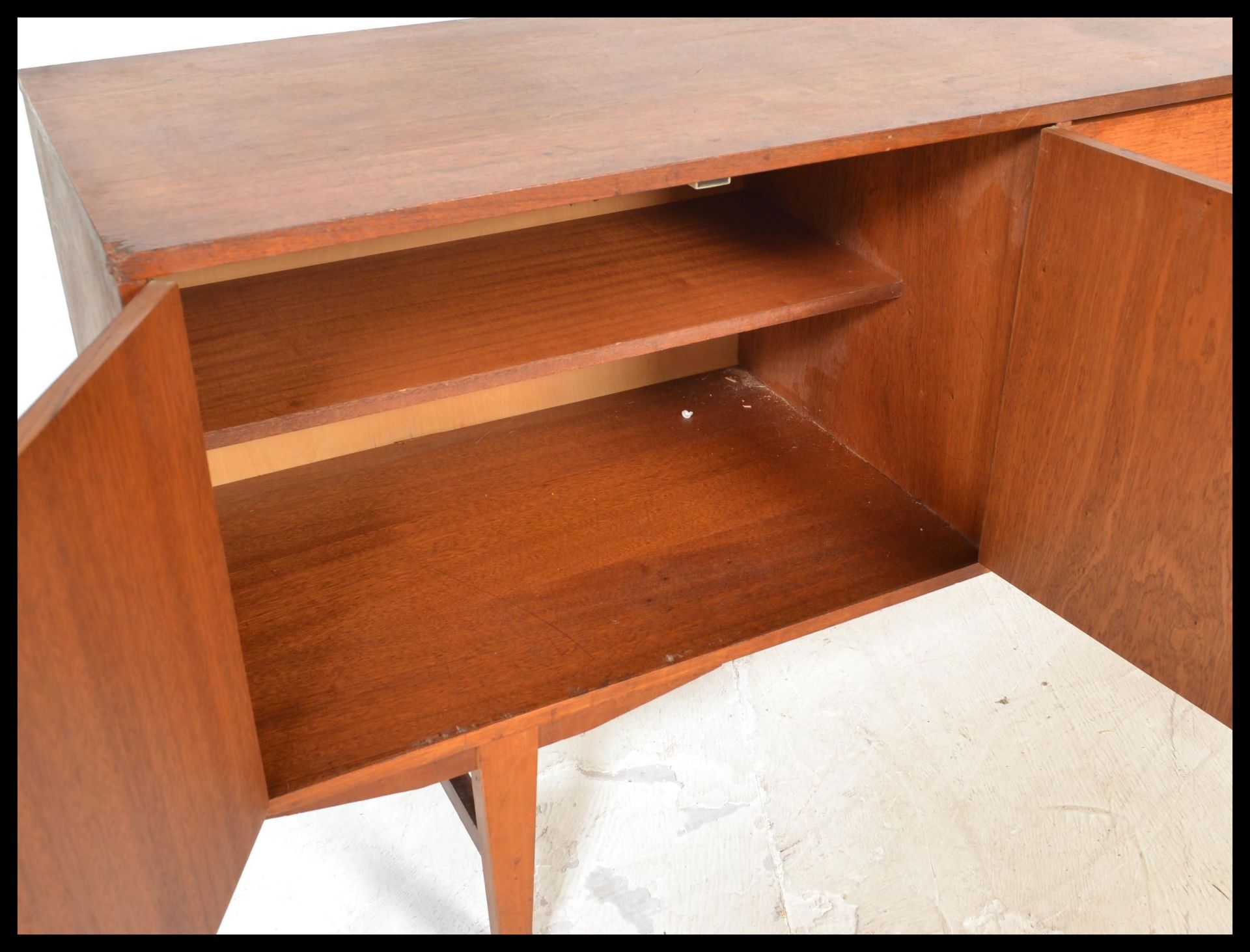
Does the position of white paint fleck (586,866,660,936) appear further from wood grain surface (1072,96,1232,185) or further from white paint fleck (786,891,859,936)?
wood grain surface (1072,96,1232,185)

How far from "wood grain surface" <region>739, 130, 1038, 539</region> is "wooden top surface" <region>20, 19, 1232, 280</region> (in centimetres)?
9

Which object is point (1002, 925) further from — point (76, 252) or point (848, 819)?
point (76, 252)

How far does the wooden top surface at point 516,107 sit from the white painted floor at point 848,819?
87 cm

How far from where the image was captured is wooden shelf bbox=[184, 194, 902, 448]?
97 cm

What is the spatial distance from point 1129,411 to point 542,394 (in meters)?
0.72

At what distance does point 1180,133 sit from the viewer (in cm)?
107

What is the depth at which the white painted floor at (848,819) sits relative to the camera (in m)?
1.36

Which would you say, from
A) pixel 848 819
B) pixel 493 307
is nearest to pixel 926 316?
pixel 493 307

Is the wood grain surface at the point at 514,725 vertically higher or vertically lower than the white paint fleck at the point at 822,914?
higher

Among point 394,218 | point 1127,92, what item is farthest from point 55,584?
point 1127,92

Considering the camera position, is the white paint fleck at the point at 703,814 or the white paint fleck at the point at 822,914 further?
the white paint fleck at the point at 703,814

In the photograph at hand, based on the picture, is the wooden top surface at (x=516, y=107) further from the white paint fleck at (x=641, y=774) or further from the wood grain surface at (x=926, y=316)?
the white paint fleck at (x=641, y=774)

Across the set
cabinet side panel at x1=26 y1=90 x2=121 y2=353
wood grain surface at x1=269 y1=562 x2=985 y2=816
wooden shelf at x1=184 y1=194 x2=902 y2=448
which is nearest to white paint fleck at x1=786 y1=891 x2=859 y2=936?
wood grain surface at x1=269 y1=562 x2=985 y2=816

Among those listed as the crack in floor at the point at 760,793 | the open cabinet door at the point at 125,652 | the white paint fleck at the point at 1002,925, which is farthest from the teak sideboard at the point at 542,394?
the white paint fleck at the point at 1002,925
